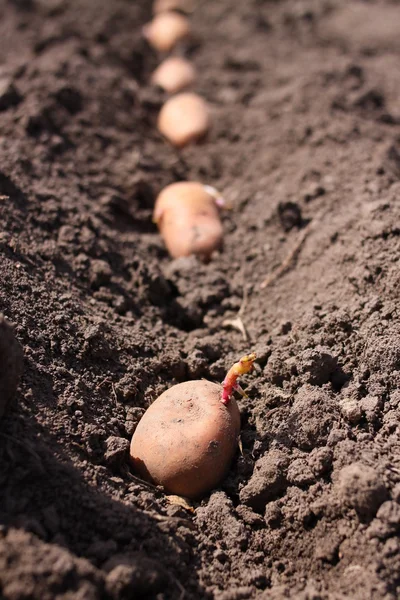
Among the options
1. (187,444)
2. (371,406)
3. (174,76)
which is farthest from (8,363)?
(174,76)

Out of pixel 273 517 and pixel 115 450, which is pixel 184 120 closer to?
pixel 115 450

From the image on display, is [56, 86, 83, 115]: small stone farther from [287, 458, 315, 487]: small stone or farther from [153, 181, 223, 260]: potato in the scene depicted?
[287, 458, 315, 487]: small stone

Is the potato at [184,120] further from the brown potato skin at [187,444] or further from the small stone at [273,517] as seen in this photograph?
the small stone at [273,517]

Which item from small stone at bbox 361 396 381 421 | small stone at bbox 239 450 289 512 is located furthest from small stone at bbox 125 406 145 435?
small stone at bbox 361 396 381 421

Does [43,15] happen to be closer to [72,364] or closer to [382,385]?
[72,364]

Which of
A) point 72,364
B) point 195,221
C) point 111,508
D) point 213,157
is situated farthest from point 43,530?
point 213,157
